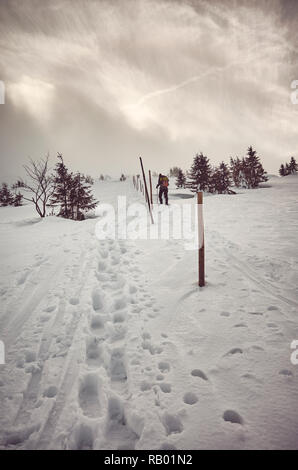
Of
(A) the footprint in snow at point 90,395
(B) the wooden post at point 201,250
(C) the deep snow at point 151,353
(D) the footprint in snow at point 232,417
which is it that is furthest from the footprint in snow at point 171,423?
(B) the wooden post at point 201,250

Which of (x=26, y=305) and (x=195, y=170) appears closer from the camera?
(x=26, y=305)

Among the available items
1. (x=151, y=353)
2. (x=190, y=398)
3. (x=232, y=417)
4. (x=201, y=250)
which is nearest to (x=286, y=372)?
Answer: (x=232, y=417)

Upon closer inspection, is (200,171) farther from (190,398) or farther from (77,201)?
(190,398)

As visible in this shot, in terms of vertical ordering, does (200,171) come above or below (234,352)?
above

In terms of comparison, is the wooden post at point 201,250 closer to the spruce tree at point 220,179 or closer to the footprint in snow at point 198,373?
the footprint in snow at point 198,373

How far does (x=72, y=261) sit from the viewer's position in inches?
212

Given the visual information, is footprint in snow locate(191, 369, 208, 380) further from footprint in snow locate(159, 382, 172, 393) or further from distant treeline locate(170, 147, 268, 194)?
distant treeline locate(170, 147, 268, 194)

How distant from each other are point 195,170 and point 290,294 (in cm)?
3322

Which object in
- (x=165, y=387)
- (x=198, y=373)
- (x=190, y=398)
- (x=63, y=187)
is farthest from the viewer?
(x=63, y=187)

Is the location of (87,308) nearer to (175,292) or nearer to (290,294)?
(175,292)

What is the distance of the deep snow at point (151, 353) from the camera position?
1.78 meters

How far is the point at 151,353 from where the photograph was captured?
2.60 metres

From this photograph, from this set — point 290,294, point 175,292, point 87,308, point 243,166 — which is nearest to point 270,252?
point 290,294

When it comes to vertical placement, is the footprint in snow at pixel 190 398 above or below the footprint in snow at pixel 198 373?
below
